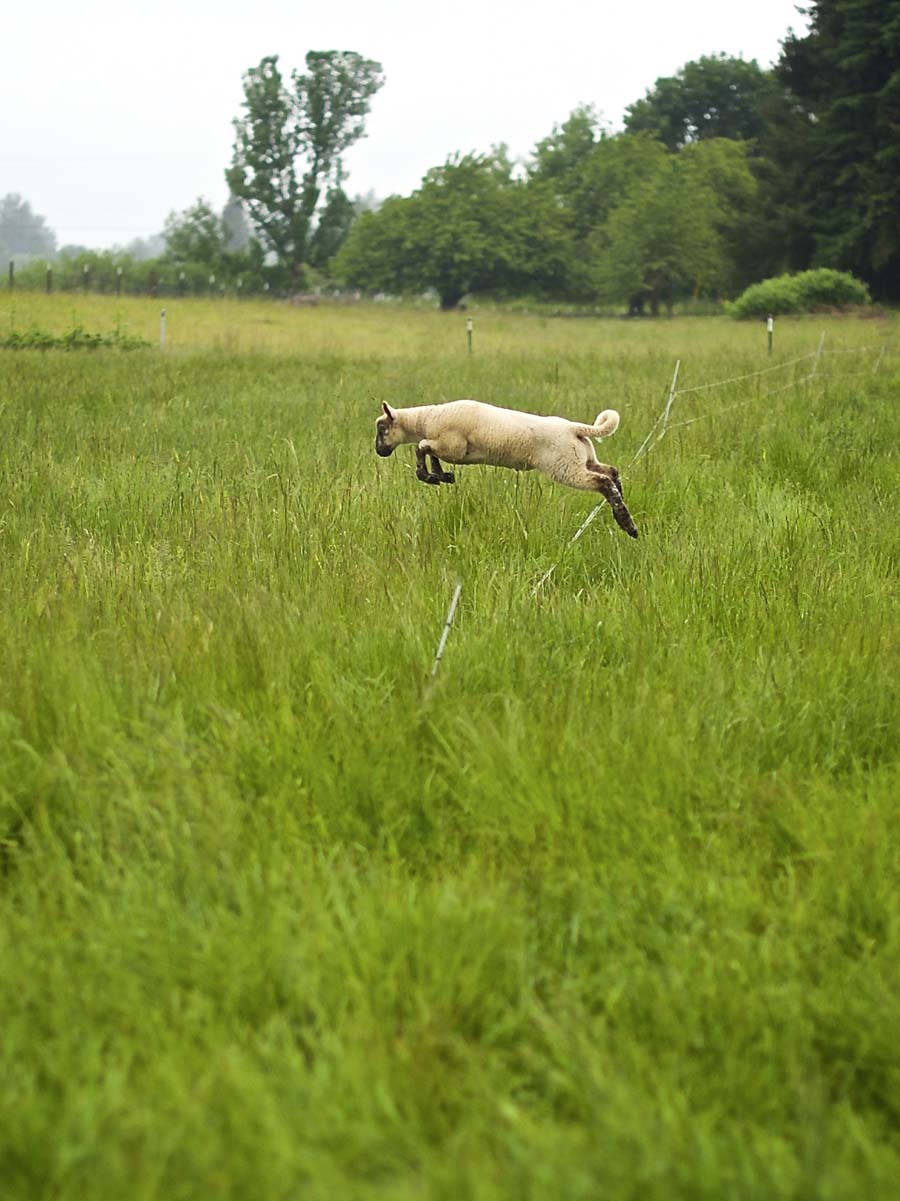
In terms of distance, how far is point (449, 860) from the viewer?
2719mm

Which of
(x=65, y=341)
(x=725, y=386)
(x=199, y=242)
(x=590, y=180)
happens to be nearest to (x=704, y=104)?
(x=590, y=180)

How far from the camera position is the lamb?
4.54 m

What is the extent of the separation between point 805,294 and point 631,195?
24.1 m

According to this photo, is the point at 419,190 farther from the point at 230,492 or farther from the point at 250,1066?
the point at 250,1066

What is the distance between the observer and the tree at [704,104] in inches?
2923

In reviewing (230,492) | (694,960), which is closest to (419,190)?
(230,492)

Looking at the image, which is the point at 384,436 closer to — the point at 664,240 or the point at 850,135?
the point at 850,135

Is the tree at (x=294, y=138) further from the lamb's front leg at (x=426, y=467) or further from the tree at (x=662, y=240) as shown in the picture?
the lamb's front leg at (x=426, y=467)

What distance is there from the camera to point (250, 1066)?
1.95 m

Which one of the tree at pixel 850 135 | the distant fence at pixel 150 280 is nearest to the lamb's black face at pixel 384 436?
the tree at pixel 850 135

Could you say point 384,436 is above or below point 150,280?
below

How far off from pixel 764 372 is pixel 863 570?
8.47 m

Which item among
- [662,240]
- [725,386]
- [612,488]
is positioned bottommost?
[612,488]

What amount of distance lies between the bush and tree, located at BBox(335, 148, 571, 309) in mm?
27371
